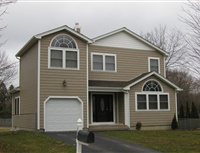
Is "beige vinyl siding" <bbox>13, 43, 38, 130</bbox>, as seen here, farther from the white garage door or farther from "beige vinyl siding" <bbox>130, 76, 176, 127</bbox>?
"beige vinyl siding" <bbox>130, 76, 176, 127</bbox>

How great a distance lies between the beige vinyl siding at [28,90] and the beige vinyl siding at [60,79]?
2.48 feet

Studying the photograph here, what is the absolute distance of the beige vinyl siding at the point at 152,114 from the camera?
22172 mm

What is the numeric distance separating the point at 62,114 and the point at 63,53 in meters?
3.94

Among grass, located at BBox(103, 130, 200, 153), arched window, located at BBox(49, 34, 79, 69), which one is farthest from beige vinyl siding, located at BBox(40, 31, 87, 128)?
grass, located at BBox(103, 130, 200, 153)

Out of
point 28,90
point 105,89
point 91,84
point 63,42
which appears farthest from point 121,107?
point 28,90

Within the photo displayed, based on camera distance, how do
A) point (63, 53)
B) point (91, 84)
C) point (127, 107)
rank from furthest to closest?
point (127, 107), point (91, 84), point (63, 53)

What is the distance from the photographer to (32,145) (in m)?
14.5

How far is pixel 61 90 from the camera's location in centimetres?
2019

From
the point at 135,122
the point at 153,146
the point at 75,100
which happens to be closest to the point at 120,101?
the point at 135,122

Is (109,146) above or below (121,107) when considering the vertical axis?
below

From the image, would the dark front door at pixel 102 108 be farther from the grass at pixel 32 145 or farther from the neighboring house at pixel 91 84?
the grass at pixel 32 145

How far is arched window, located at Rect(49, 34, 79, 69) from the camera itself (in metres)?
20.3

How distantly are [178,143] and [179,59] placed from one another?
28249mm

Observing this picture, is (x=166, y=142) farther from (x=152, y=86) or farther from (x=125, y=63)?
(x=125, y=63)
